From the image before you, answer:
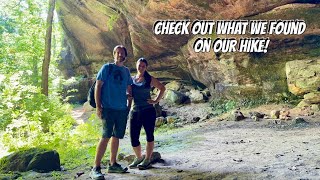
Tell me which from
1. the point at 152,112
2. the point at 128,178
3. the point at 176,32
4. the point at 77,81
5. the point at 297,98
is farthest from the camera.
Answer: the point at 77,81

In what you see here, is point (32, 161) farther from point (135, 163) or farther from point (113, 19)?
point (113, 19)

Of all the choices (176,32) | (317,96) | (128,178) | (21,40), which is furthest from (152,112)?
(21,40)

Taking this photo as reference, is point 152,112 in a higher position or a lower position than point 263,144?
higher

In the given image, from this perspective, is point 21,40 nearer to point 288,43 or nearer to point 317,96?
point 288,43

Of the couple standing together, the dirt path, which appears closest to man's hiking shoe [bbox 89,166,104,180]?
the couple standing together

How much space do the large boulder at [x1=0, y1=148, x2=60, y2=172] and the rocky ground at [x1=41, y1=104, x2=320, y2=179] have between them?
16.3 inches

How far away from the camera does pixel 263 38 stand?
11414 millimetres

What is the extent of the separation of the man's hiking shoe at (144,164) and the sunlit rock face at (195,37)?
7.57m

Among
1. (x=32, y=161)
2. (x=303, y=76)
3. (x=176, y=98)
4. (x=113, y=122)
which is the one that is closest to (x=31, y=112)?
(x=32, y=161)

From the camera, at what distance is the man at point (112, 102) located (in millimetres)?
4500

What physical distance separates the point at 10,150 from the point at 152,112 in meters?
4.11

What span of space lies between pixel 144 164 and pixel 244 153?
2.10m

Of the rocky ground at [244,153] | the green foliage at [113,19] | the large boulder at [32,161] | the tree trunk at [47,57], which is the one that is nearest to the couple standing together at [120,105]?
the rocky ground at [244,153]

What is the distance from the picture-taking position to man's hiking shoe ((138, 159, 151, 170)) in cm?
488
